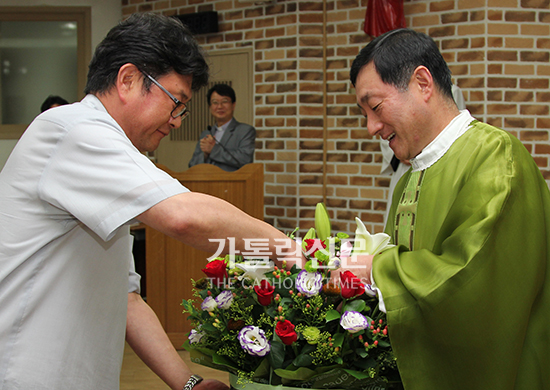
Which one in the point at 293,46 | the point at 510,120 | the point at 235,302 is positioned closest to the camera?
the point at 235,302

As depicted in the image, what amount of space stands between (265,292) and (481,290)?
47 cm

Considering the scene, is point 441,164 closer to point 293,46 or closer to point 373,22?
point 373,22

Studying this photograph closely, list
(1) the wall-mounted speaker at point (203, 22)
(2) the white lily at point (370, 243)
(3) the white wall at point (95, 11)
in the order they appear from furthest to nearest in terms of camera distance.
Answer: (3) the white wall at point (95, 11), (1) the wall-mounted speaker at point (203, 22), (2) the white lily at point (370, 243)

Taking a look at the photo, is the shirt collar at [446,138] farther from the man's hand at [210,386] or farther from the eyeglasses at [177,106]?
the man's hand at [210,386]

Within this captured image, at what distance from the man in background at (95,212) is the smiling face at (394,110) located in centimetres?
44

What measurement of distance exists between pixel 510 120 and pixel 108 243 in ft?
10.3

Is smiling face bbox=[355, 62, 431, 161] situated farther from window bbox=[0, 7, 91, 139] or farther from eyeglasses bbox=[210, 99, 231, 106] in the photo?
window bbox=[0, 7, 91, 139]

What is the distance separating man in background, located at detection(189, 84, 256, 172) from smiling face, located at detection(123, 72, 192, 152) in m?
2.60

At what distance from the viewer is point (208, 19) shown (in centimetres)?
437

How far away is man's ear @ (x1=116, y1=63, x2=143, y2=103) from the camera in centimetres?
116

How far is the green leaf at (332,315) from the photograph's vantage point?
1018mm

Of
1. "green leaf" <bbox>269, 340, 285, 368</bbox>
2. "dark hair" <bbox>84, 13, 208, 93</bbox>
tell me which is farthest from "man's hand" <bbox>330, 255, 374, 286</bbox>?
"dark hair" <bbox>84, 13, 208, 93</bbox>

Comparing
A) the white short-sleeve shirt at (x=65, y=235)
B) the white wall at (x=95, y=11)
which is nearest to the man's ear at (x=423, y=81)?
the white short-sleeve shirt at (x=65, y=235)

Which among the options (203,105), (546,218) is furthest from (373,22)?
(546,218)
